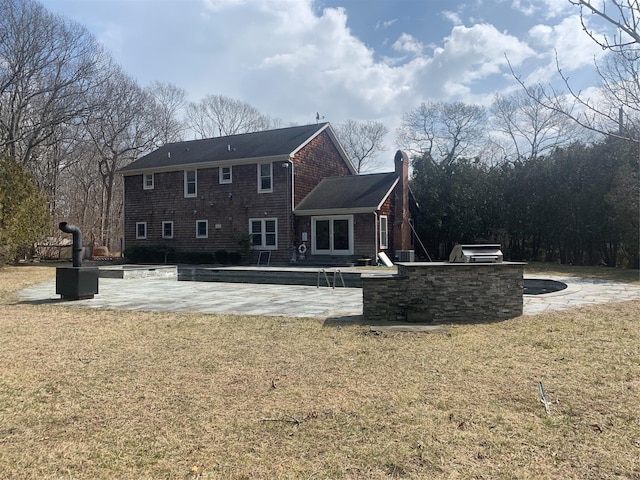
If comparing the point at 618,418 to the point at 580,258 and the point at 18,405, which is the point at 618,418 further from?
the point at 580,258

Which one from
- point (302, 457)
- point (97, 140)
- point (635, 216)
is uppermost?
point (97, 140)

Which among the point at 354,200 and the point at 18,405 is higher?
the point at 354,200

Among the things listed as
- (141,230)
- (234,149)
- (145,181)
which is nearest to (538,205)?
(234,149)

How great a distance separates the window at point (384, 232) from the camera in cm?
1989

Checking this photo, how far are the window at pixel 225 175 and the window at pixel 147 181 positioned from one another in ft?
14.8

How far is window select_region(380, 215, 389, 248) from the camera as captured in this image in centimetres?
1989

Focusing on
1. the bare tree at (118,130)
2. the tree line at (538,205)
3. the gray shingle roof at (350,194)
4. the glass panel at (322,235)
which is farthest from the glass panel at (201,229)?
the bare tree at (118,130)

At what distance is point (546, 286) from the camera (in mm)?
12328

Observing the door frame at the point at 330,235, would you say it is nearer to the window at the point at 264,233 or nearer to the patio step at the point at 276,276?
the window at the point at 264,233

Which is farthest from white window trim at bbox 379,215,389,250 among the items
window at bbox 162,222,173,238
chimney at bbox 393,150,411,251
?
window at bbox 162,222,173,238

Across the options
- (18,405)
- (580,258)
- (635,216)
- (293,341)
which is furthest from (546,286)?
(18,405)

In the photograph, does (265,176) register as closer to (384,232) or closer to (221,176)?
(221,176)

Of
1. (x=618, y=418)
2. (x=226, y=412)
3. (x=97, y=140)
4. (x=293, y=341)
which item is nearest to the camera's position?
(x=618, y=418)

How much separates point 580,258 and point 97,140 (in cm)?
3126
